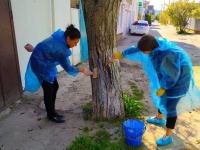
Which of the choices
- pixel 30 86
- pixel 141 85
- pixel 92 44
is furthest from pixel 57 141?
pixel 141 85

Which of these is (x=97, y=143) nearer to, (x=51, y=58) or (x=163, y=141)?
(x=163, y=141)

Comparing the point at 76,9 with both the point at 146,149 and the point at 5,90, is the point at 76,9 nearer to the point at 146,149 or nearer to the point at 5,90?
the point at 5,90

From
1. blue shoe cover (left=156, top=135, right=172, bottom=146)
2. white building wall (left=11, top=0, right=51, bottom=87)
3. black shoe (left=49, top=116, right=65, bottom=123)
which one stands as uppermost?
white building wall (left=11, top=0, right=51, bottom=87)

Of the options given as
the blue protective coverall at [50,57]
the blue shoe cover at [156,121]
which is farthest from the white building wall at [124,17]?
the blue protective coverall at [50,57]

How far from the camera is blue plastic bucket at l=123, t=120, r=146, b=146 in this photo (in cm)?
263

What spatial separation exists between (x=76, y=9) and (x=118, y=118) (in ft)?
14.8

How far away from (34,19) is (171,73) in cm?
355

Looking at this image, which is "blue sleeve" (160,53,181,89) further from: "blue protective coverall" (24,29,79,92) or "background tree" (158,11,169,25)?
"background tree" (158,11,169,25)

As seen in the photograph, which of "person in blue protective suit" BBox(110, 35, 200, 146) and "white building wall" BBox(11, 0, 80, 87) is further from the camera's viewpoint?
"white building wall" BBox(11, 0, 80, 87)

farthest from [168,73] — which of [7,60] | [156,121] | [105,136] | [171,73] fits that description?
[7,60]

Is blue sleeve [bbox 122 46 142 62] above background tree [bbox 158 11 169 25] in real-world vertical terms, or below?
below

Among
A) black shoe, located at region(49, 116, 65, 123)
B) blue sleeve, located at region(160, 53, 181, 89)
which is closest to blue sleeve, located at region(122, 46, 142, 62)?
blue sleeve, located at region(160, 53, 181, 89)

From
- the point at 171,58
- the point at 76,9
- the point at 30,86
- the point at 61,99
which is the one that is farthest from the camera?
the point at 76,9

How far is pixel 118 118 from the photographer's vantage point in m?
3.37
